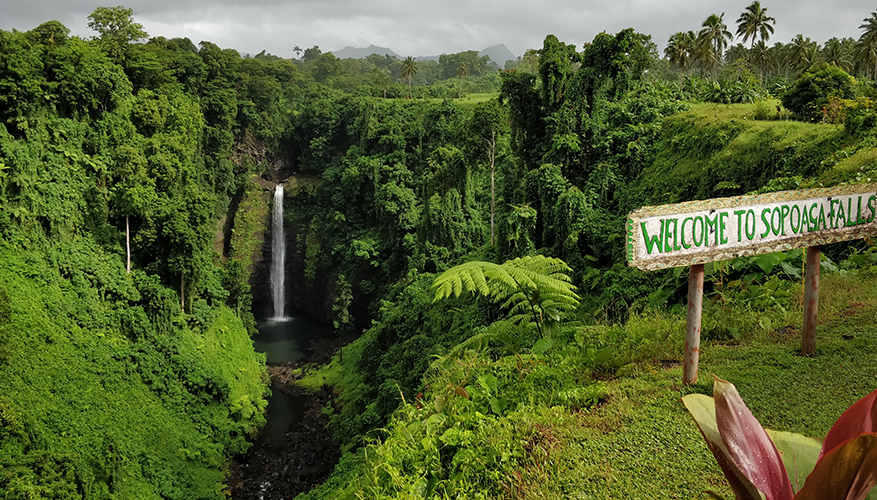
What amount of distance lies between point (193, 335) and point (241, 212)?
33.3ft

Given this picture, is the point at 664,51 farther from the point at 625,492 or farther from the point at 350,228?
the point at 625,492

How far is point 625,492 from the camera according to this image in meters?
2.51

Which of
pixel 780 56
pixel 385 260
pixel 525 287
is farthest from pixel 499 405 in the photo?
pixel 780 56

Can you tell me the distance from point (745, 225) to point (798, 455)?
224cm

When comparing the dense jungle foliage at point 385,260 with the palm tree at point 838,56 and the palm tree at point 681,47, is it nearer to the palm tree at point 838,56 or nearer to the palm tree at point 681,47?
the palm tree at point 681,47

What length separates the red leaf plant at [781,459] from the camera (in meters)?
0.83

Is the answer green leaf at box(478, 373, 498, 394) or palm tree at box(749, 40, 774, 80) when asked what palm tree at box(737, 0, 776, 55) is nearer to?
palm tree at box(749, 40, 774, 80)

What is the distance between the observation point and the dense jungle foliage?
4312 mm

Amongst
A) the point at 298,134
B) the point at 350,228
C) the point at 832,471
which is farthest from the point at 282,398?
the point at 832,471

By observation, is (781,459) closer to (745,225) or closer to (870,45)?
(745,225)

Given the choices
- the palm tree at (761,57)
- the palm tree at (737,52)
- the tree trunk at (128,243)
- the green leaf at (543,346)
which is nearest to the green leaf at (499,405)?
the green leaf at (543,346)

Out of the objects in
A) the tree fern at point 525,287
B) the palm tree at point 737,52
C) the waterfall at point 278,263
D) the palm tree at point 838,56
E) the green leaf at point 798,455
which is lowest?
the waterfall at point 278,263

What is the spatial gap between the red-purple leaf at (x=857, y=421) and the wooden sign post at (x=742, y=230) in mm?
1859

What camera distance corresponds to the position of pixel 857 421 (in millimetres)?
922
